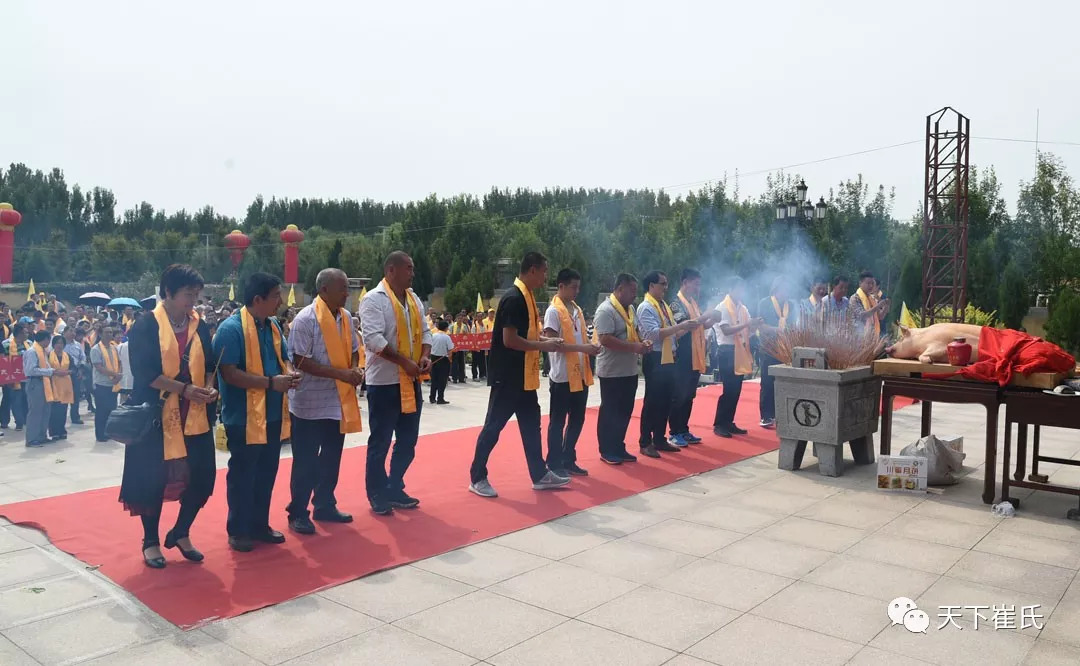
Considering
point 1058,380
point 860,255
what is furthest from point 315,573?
point 860,255

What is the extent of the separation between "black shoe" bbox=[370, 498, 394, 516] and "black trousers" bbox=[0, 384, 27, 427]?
23.4 ft

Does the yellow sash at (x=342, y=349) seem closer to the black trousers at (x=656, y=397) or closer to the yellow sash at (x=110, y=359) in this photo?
the black trousers at (x=656, y=397)

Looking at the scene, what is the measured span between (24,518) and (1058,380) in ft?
22.8

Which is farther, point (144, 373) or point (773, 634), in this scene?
point (144, 373)

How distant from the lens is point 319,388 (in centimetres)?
514

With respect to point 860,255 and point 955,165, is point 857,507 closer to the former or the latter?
point 955,165

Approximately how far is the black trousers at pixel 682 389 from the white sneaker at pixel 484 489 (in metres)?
2.45

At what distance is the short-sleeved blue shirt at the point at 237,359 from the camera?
4633 mm

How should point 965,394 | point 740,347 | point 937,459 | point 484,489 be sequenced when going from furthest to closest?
point 740,347, point 937,459, point 484,489, point 965,394

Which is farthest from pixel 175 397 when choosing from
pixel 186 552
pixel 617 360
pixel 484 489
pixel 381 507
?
pixel 617 360

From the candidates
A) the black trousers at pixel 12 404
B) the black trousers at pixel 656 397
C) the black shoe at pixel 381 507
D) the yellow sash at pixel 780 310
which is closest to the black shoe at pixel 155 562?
the black shoe at pixel 381 507

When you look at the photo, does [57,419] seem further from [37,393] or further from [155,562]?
[155,562]

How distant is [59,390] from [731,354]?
757 cm

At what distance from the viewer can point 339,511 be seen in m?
5.53
